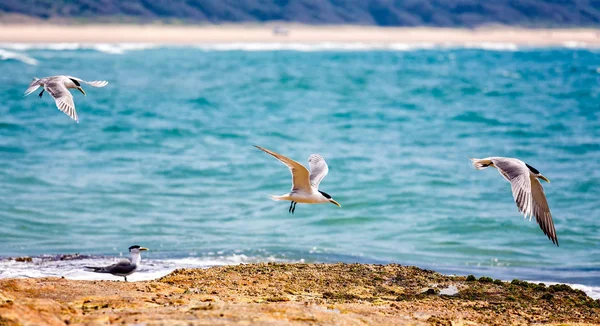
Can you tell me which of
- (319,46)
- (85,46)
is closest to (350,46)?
(319,46)

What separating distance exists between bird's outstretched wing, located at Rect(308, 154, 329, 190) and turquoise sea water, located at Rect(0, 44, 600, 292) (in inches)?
73.6

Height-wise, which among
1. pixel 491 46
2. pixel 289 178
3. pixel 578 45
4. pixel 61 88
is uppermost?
pixel 578 45

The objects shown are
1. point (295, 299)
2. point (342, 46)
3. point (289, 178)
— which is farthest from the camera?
point (342, 46)

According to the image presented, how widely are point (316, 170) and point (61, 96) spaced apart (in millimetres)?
3340

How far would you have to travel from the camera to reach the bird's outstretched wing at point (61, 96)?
955cm

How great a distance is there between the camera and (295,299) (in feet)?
21.4

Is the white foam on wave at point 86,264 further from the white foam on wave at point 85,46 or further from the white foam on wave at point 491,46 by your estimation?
the white foam on wave at point 491,46

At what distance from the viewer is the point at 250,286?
703 centimetres

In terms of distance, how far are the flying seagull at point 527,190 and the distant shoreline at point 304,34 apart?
7585cm

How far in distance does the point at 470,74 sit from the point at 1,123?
102 ft

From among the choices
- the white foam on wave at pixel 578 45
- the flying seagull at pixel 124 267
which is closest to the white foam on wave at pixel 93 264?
the flying seagull at pixel 124 267

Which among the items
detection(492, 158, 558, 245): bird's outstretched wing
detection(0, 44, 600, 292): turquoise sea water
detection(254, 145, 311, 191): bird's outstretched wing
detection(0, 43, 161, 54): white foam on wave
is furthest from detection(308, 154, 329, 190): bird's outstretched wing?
detection(0, 43, 161, 54): white foam on wave

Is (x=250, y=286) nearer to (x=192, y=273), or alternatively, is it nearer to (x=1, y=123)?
(x=192, y=273)

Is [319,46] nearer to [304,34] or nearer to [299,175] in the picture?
[304,34]
